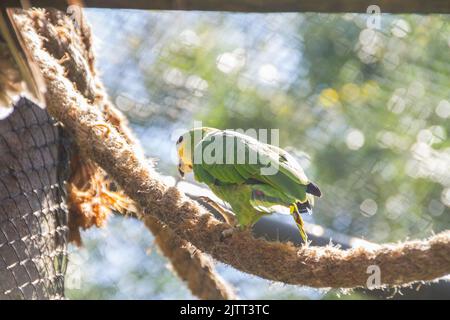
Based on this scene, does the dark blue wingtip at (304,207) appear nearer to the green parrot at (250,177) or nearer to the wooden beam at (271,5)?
the green parrot at (250,177)

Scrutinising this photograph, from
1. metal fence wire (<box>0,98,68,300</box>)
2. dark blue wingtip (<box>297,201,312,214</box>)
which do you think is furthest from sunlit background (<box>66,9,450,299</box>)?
dark blue wingtip (<box>297,201,312,214</box>)

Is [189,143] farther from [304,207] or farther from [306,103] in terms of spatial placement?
[306,103]

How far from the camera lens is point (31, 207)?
164cm

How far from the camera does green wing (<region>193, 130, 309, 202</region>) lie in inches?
49.6

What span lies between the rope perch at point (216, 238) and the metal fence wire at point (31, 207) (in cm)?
Answer: 16

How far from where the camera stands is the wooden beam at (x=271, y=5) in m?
1.10

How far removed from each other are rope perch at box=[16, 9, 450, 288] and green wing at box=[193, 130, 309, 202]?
9 centimetres

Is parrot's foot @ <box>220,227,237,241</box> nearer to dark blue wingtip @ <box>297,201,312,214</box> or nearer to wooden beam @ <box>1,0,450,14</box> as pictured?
dark blue wingtip @ <box>297,201,312,214</box>

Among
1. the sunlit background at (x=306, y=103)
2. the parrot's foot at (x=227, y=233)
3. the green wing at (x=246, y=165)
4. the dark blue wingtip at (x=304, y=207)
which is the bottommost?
the sunlit background at (x=306, y=103)

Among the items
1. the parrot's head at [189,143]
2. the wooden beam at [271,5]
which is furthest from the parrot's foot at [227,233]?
the wooden beam at [271,5]

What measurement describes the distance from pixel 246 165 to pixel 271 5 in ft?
1.16

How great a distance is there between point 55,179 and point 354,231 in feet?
5.34

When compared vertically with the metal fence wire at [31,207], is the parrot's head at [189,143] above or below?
above

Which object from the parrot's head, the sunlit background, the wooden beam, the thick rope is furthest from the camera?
the sunlit background
